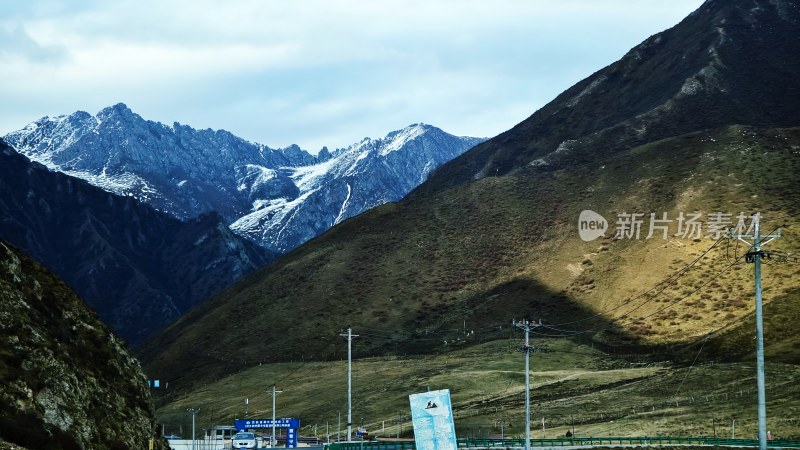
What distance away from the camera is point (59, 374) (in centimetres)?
5375

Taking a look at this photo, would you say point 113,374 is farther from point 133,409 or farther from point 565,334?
point 565,334

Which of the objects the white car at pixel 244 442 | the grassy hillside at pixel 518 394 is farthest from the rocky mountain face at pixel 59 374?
the grassy hillside at pixel 518 394

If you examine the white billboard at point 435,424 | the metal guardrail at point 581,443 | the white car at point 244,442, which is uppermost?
the white billboard at point 435,424

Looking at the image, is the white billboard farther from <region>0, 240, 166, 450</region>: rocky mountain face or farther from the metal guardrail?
the metal guardrail

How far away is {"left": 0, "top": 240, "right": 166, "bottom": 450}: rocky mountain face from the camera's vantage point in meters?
48.5

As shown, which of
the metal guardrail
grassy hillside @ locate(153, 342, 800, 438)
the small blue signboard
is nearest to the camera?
the metal guardrail

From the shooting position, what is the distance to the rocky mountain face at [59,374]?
1908 inches

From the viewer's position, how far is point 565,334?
182m

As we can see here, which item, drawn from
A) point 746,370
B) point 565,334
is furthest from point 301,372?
point 746,370

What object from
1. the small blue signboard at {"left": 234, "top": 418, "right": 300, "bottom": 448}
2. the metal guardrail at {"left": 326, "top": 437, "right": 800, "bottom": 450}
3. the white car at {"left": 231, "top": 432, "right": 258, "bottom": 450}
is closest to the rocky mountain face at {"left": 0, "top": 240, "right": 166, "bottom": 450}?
the white car at {"left": 231, "top": 432, "right": 258, "bottom": 450}

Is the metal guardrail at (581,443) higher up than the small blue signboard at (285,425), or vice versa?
the small blue signboard at (285,425)

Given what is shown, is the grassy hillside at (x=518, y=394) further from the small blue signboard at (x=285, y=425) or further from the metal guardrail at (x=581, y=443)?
the small blue signboard at (x=285, y=425)

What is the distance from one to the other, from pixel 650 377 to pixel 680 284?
129ft

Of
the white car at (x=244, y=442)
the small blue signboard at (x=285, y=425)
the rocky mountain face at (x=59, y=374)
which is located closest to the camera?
the rocky mountain face at (x=59, y=374)
